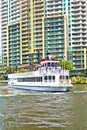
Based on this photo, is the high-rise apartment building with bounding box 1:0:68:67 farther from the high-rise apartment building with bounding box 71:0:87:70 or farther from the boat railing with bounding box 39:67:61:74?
the boat railing with bounding box 39:67:61:74

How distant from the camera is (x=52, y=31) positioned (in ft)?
583

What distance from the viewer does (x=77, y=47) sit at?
175 m

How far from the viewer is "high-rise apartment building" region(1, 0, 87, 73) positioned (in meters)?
174

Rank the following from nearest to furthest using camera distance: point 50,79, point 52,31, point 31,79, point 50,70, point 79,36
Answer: point 50,79
point 50,70
point 31,79
point 79,36
point 52,31

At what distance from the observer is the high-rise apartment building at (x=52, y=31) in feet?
572

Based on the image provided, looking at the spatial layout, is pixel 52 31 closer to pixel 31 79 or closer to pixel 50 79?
pixel 31 79

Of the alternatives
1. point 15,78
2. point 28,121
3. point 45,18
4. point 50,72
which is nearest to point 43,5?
point 45,18

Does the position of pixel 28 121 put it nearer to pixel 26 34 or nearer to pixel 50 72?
pixel 50 72

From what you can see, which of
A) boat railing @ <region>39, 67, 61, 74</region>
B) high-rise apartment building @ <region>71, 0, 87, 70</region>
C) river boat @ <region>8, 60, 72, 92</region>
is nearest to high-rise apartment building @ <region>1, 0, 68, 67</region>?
high-rise apartment building @ <region>71, 0, 87, 70</region>

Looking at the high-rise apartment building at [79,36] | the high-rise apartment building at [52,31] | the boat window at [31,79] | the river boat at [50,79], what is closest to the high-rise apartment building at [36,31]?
the high-rise apartment building at [52,31]

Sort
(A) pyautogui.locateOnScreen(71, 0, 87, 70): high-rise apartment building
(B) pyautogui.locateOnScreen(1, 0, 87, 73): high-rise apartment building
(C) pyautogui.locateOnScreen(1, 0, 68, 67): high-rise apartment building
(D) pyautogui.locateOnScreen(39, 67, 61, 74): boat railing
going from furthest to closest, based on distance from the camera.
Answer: (C) pyautogui.locateOnScreen(1, 0, 68, 67): high-rise apartment building < (B) pyautogui.locateOnScreen(1, 0, 87, 73): high-rise apartment building < (A) pyautogui.locateOnScreen(71, 0, 87, 70): high-rise apartment building < (D) pyautogui.locateOnScreen(39, 67, 61, 74): boat railing

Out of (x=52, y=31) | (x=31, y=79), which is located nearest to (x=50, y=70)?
(x=31, y=79)

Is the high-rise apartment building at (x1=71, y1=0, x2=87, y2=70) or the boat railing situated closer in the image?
the boat railing

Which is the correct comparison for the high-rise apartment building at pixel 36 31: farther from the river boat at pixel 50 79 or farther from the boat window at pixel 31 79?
the river boat at pixel 50 79
